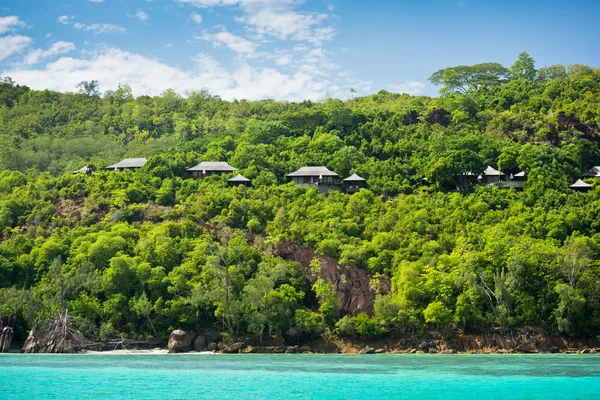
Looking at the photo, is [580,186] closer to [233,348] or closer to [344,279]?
[344,279]

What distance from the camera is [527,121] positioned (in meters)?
89.6

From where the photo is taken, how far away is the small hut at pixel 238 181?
7812 cm

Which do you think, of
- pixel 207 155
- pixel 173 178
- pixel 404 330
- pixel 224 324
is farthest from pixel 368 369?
pixel 207 155

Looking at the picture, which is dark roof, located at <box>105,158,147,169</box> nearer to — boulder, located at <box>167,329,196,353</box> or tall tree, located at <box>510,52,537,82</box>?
boulder, located at <box>167,329,196,353</box>

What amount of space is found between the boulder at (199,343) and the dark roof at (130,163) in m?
33.3

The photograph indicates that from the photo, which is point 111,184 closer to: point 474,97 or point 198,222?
point 198,222

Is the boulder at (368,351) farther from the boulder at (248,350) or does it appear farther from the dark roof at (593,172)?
the dark roof at (593,172)

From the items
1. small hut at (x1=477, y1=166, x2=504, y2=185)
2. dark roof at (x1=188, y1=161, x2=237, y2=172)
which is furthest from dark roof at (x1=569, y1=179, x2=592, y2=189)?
dark roof at (x1=188, y1=161, x2=237, y2=172)

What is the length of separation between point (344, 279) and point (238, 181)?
22325 millimetres

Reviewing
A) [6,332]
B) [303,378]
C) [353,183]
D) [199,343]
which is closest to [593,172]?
[353,183]

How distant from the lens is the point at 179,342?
54469mm

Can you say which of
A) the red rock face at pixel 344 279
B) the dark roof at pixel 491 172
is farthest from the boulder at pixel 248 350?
the dark roof at pixel 491 172

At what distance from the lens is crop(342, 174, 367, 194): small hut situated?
7825cm

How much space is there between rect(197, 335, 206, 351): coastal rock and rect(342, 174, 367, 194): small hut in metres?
27.8
